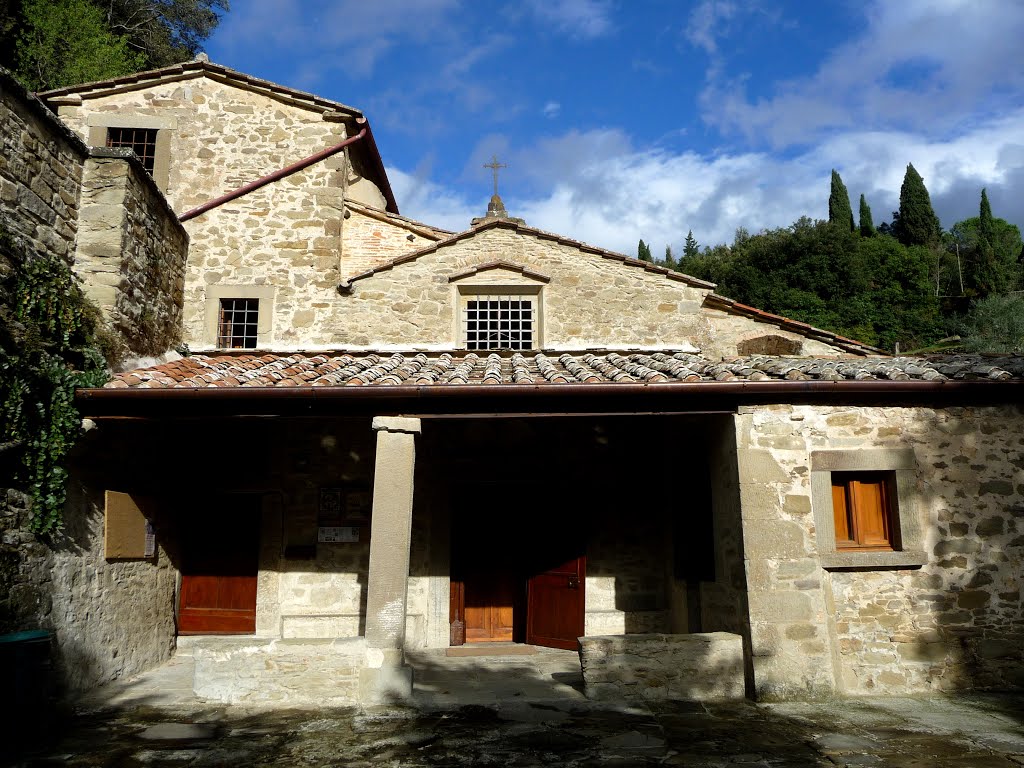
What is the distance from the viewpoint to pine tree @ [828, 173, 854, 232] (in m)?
44.6

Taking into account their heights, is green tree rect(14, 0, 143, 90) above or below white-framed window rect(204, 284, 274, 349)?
above

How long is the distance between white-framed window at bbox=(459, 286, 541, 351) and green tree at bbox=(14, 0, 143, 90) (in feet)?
36.6

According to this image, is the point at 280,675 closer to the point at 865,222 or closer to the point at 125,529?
the point at 125,529

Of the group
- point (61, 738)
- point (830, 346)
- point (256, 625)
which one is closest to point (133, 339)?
point (256, 625)

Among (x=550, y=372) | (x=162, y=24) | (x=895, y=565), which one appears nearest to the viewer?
(x=895, y=565)

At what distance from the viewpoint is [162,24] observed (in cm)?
2095

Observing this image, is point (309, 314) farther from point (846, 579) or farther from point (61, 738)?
point (846, 579)

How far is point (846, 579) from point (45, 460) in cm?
723

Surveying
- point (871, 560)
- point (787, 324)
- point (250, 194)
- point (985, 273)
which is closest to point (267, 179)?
point (250, 194)

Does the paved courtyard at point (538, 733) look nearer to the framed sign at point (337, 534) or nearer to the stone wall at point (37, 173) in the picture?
the framed sign at point (337, 534)

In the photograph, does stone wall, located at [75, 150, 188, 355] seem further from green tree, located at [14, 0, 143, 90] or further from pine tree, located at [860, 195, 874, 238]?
pine tree, located at [860, 195, 874, 238]

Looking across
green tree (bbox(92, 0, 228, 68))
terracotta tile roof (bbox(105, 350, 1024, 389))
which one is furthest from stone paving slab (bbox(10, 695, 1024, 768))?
green tree (bbox(92, 0, 228, 68))

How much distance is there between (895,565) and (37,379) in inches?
310

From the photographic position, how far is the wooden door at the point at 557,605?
9.20 meters
